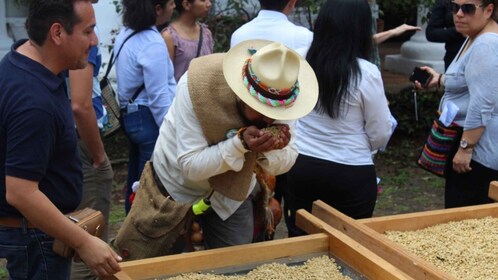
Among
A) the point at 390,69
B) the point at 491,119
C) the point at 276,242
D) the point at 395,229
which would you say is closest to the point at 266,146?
the point at 276,242

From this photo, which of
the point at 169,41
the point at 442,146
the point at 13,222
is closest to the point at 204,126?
the point at 13,222

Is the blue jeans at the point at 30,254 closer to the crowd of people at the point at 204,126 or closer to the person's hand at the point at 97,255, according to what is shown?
the crowd of people at the point at 204,126

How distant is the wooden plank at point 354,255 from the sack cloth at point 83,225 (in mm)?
849

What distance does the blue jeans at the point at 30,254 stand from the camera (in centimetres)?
245

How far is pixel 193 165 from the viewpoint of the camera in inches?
103

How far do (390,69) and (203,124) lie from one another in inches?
300

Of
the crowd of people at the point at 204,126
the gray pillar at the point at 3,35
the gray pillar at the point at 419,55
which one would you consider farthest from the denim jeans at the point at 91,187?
the gray pillar at the point at 419,55

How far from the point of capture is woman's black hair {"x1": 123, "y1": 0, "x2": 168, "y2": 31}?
13.2ft

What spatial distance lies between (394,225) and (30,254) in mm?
1437

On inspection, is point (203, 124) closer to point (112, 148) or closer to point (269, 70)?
point (269, 70)

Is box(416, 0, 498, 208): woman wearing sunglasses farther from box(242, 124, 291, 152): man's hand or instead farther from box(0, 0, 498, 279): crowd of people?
box(242, 124, 291, 152): man's hand

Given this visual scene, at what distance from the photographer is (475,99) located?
140 inches

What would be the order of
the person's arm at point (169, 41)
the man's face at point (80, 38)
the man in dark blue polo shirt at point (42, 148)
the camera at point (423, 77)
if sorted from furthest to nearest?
the person's arm at point (169, 41)
the camera at point (423, 77)
the man's face at point (80, 38)
the man in dark blue polo shirt at point (42, 148)

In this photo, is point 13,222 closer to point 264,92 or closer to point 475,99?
point 264,92
